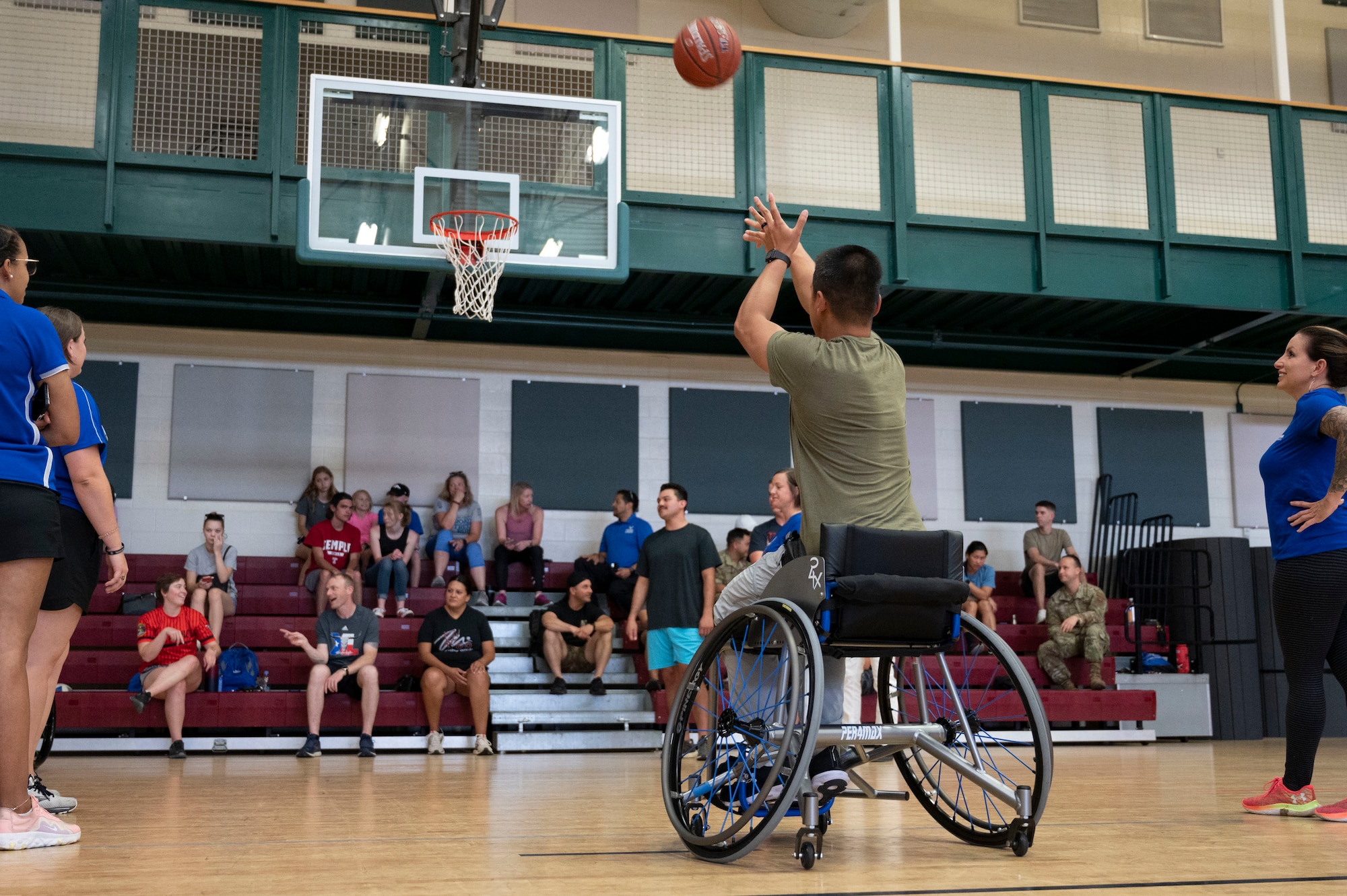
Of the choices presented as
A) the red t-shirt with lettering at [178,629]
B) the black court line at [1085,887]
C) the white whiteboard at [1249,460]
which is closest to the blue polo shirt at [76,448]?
the black court line at [1085,887]

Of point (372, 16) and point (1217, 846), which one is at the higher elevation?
point (372, 16)

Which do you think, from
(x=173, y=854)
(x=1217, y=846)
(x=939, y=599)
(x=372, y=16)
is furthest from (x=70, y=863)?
(x=372, y=16)

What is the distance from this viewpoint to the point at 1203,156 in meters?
10.9

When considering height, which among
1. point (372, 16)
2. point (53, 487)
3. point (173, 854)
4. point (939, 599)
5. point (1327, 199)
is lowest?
point (173, 854)

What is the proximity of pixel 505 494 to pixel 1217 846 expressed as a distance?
29.8 ft

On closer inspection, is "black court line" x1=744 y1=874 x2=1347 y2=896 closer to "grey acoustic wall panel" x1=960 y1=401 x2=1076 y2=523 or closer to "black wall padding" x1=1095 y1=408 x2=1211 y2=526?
"grey acoustic wall panel" x1=960 y1=401 x2=1076 y2=523

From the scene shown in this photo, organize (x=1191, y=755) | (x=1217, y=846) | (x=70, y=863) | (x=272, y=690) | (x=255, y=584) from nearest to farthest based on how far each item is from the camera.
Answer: (x=70, y=863) < (x=1217, y=846) < (x=1191, y=755) < (x=272, y=690) < (x=255, y=584)

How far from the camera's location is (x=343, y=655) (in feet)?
28.2

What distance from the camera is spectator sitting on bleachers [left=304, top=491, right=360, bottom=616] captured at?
1016 centimetres

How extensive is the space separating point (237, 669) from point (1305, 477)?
23.8 ft

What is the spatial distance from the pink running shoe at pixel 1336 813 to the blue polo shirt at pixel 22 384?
4076 millimetres

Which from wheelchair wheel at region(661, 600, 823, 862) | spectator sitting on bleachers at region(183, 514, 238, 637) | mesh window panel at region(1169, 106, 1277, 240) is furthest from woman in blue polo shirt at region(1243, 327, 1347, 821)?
spectator sitting on bleachers at region(183, 514, 238, 637)

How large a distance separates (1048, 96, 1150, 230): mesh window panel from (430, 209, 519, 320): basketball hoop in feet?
17.1

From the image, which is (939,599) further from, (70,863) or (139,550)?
(139,550)
